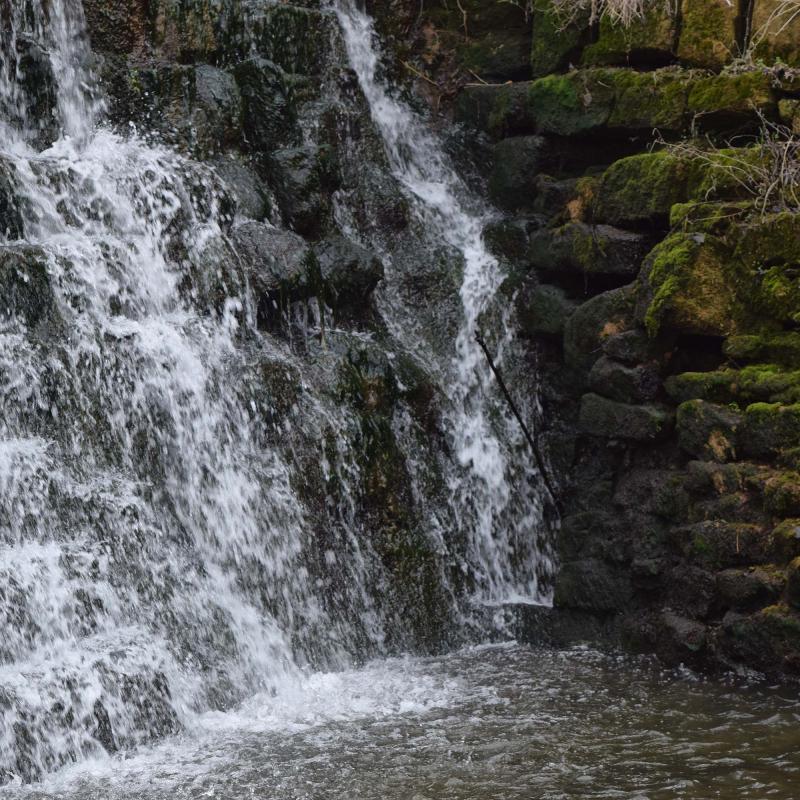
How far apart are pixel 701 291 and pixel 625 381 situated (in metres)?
0.87

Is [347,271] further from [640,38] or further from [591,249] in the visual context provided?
[640,38]

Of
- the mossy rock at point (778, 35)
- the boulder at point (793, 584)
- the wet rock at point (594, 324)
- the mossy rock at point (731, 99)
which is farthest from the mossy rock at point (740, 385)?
the mossy rock at point (778, 35)

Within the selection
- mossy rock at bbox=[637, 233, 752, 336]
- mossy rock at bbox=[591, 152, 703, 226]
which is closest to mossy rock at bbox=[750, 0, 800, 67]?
mossy rock at bbox=[591, 152, 703, 226]

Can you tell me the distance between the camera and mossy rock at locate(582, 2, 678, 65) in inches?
369

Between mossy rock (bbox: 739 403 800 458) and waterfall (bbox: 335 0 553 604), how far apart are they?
226 centimetres

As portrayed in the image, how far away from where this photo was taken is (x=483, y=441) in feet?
30.9

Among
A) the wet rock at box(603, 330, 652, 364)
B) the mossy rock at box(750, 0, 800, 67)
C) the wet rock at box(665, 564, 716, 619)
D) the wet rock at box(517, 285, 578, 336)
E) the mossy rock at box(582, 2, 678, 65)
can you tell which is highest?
the mossy rock at box(582, 2, 678, 65)

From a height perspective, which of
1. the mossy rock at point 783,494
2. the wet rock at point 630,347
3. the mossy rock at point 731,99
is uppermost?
the mossy rock at point 731,99

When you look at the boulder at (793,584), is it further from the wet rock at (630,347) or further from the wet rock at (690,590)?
the wet rock at (630,347)

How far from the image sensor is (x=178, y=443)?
8078 mm

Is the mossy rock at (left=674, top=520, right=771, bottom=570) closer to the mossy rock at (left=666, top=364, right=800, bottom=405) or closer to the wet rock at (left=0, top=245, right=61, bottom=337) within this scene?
the mossy rock at (left=666, top=364, right=800, bottom=405)

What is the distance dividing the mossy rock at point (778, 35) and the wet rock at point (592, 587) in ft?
13.5

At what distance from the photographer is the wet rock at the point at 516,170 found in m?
10.3

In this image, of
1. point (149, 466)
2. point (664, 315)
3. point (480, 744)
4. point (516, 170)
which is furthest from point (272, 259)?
point (480, 744)
